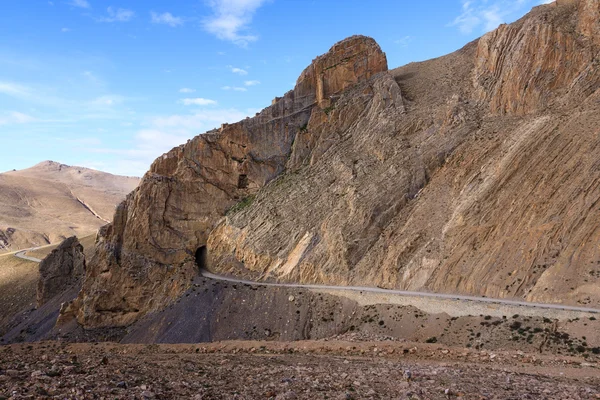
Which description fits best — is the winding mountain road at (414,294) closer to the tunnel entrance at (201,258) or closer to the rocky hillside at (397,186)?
the rocky hillside at (397,186)

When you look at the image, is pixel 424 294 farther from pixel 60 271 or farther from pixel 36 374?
pixel 60 271

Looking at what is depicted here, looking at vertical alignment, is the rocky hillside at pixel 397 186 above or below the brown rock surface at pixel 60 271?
above

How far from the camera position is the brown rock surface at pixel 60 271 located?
5450 centimetres

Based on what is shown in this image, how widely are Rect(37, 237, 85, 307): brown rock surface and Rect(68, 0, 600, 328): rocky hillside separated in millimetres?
11376

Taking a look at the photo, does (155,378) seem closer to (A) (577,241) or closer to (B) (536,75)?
(A) (577,241)

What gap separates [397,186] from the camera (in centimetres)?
4150

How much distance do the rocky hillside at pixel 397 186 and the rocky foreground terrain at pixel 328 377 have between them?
8.67 m

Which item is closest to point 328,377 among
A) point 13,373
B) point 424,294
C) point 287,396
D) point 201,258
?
point 287,396

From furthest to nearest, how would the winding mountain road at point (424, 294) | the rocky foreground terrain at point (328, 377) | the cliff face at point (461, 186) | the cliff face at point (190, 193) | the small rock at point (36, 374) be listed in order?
the cliff face at point (190, 193) < the cliff face at point (461, 186) < the winding mountain road at point (424, 294) < the small rock at point (36, 374) < the rocky foreground terrain at point (328, 377)

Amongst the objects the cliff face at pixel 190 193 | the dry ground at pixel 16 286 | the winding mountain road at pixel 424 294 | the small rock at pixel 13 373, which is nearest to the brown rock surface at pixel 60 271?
the dry ground at pixel 16 286

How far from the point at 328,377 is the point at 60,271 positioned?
51.1 meters

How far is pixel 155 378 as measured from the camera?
14766 millimetres

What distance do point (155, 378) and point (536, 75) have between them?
42.4 metres

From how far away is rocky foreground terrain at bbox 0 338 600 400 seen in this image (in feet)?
41.2
